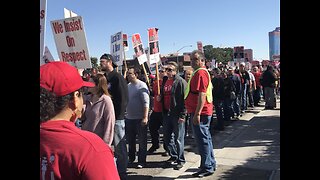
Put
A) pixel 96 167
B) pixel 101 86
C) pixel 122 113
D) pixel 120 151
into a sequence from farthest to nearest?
pixel 122 113, pixel 120 151, pixel 101 86, pixel 96 167

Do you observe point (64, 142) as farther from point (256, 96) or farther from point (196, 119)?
point (256, 96)

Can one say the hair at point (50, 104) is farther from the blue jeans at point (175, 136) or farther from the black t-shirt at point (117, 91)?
the blue jeans at point (175, 136)

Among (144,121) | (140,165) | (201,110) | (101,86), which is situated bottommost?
(140,165)

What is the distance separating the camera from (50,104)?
1578 mm

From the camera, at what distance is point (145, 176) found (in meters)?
5.52

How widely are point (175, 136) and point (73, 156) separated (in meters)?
4.59

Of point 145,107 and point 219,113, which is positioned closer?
point 145,107

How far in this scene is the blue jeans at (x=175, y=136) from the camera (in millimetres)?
5818

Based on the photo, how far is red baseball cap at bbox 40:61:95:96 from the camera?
1.57 m

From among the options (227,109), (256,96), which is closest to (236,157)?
(227,109)

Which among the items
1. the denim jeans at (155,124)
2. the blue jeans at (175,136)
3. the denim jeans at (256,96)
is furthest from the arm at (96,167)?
the denim jeans at (256,96)

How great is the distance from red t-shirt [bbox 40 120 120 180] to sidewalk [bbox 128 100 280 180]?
13.4 ft
